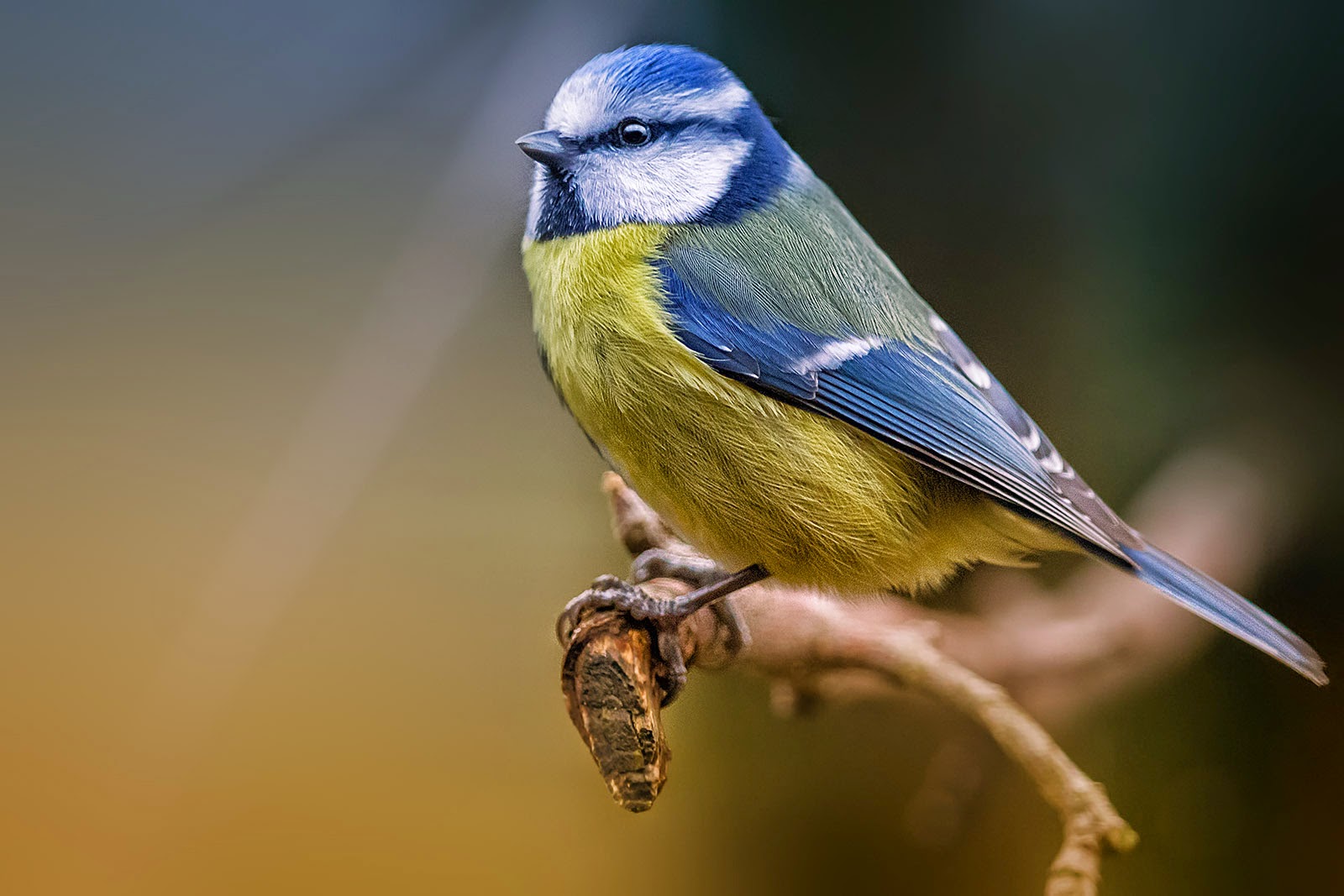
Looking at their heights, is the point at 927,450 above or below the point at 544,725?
above

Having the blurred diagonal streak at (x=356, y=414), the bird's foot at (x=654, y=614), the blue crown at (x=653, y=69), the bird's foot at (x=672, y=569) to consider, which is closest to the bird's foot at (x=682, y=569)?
the bird's foot at (x=672, y=569)

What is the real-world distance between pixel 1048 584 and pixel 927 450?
Answer: 461 mm

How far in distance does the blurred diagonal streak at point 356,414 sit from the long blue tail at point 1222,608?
512 mm

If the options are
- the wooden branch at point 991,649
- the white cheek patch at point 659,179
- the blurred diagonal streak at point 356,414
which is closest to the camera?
the wooden branch at point 991,649

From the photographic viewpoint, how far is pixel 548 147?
635mm

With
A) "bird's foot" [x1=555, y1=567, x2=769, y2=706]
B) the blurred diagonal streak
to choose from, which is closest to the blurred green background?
the blurred diagonal streak

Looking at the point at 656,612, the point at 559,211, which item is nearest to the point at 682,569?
the point at 656,612

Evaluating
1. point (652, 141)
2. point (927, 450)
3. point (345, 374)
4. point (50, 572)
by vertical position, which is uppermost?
point (652, 141)

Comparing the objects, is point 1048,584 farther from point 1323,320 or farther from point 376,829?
point 376,829

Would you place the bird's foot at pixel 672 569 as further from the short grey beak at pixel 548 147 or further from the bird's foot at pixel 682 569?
the short grey beak at pixel 548 147

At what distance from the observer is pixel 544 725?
91 cm

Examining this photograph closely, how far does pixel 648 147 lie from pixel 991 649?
0.58 metres

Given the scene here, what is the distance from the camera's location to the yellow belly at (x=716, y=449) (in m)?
0.63

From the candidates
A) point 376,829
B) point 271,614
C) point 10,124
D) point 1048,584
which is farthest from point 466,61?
point 1048,584
